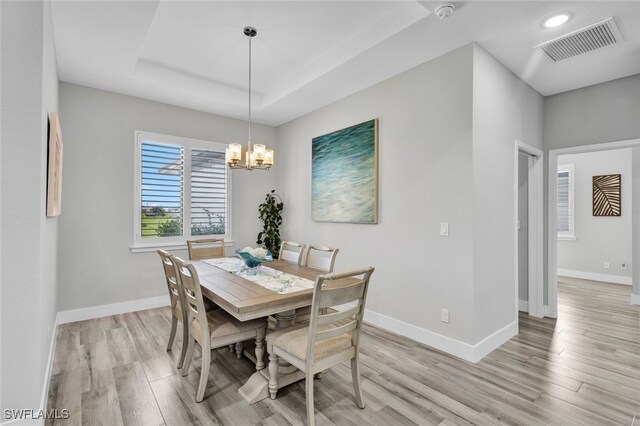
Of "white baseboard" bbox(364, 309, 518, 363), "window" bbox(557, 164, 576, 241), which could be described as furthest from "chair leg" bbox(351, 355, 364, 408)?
"window" bbox(557, 164, 576, 241)

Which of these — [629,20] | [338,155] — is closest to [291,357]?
[338,155]

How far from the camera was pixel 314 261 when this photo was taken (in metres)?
3.14

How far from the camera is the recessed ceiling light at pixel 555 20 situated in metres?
2.35

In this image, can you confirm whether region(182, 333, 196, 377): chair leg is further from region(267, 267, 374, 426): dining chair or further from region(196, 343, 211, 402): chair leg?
region(267, 267, 374, 426): dining chair

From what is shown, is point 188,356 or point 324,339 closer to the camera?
point 324,339

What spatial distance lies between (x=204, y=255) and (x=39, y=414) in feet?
6.57

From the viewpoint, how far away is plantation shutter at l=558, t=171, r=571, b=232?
6.24 meters

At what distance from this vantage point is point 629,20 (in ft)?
7.92

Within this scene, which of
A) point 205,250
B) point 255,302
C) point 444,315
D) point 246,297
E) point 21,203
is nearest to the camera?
point 21,203

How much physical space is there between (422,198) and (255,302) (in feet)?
6.53

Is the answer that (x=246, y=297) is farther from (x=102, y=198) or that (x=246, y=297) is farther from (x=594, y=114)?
(x=594, y=114)

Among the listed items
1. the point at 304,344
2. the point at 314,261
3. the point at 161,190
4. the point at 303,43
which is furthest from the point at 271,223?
the point at 304,344

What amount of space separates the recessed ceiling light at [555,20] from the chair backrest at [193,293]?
10.5 feet

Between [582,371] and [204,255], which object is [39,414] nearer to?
[204,255]
